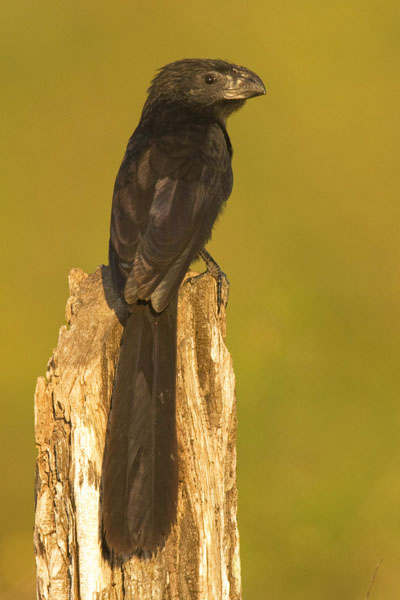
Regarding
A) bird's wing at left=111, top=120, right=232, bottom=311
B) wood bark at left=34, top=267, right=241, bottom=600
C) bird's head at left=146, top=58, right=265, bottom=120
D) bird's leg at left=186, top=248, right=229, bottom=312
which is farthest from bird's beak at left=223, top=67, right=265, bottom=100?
wood bark at left=34, top=267, right=241, bottom=600

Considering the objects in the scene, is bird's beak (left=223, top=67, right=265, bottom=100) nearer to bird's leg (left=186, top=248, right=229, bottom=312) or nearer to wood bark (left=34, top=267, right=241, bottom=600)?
bird's leg (left=186, top=248, right=229, bottom=312)

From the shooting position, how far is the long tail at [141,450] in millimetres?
2877

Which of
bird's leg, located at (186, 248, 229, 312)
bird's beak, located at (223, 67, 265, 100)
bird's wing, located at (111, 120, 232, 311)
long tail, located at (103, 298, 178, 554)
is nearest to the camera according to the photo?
long tail, located at (103, 298, 178, 554)

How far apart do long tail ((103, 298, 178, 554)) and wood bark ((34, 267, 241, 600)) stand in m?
0.08

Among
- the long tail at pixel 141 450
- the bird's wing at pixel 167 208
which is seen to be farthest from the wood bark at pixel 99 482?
the bird's wing at pixel 167 208

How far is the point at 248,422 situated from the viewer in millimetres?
6586

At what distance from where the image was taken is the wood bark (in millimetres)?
2967

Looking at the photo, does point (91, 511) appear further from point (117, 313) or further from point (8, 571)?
point (8, 571)

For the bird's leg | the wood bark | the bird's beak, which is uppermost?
the bird's beak

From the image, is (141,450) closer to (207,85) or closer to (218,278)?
(218,278)

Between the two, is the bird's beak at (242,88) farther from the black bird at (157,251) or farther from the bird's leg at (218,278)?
the bird's leg at (218,278)

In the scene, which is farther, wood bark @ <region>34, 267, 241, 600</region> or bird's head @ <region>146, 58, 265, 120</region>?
bird's head @ <region>146, 58, 265, 120</region>

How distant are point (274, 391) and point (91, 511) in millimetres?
3859

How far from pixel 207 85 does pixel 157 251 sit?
1.51m
